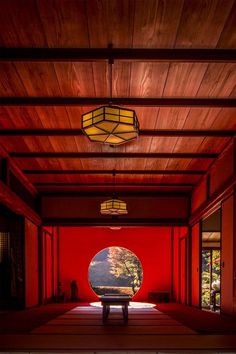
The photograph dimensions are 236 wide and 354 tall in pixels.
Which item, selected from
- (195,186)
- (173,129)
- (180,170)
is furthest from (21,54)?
(195,186)

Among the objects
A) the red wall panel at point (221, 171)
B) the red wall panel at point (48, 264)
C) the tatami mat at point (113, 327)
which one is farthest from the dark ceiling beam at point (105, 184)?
the tatami mat at point (113, 327)

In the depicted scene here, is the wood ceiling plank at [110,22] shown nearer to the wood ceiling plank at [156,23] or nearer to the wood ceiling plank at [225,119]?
the wood ceiling plank at [156,23]

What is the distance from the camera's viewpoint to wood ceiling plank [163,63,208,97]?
4.34 metres

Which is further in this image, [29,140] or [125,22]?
[29,140]

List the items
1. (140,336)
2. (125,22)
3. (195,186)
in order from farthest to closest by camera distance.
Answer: (195,186), (140,336), (125,22)

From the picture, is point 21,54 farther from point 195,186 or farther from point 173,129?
point 195,186

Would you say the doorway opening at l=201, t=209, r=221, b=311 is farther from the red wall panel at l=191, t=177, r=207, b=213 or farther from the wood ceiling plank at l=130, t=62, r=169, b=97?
the wood ceiling plank at l=130, t=62, r=169, b=97

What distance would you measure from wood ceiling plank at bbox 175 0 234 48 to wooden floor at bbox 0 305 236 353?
2.57 m

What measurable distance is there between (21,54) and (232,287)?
4405mm

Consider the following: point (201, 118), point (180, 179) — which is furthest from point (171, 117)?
point (180, 179)

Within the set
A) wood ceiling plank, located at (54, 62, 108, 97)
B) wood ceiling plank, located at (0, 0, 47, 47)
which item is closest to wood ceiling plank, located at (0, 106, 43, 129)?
wood ceiling plank, located at (54, 62, 108, 97)

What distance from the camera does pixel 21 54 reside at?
160 inches

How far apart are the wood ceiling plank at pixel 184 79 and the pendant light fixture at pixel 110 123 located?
1.91ft

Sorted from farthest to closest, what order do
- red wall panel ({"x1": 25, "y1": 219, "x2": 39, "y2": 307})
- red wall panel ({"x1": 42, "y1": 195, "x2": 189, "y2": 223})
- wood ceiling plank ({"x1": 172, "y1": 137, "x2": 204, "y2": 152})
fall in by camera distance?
red wall panel ({"x1": 42, "y1": 195, "x2": 189, "y2": 223}) → red wall panel ({"x1": 25, "y1": 219, "x2": 39, "y2": 307}) → wood ceiling plank ({"x1": 172, "y1": 137, "x2": 204, "y2": 152})
